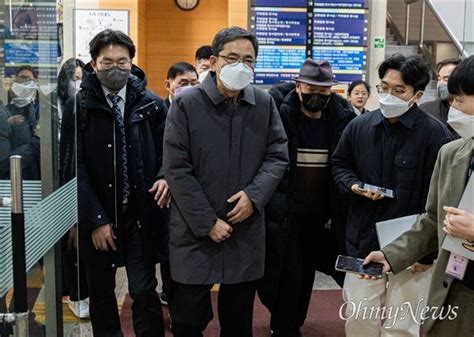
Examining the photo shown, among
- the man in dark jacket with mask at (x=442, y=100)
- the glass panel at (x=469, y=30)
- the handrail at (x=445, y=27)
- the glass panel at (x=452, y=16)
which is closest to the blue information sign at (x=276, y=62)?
the glass panel at (x=469, y=30)

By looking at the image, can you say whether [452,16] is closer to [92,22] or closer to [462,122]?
[92,22]

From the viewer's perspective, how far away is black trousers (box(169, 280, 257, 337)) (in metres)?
2.21

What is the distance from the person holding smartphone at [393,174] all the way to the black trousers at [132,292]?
909mm

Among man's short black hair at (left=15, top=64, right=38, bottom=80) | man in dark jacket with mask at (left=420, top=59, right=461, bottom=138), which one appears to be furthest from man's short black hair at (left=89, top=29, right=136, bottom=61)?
man in dark jacket with mask at (left=420, top=59, right=461, bottom=138)

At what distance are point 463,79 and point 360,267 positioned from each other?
2.69ft

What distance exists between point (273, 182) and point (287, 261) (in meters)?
0.77

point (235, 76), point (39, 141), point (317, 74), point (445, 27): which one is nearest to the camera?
point (39, 141)

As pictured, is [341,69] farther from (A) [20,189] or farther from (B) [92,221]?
(A) [20,189]

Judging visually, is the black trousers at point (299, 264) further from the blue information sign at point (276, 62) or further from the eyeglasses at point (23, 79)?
Result: the blue information sign at point (276, 62)

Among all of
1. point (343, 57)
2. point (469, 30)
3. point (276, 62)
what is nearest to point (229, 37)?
point (276, 62)

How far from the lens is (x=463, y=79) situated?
5.22 ft

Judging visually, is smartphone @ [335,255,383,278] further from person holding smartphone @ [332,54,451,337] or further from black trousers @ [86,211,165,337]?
black trousers @ [86,211,165,337]

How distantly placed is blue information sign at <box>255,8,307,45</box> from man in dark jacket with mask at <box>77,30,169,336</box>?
3.08 meters

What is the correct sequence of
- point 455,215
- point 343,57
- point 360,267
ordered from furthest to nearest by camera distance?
point 343,57
point 360,267
point 455,215
